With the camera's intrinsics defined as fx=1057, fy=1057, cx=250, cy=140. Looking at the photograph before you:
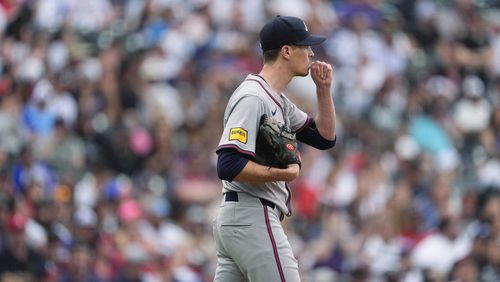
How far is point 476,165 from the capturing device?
507 inches

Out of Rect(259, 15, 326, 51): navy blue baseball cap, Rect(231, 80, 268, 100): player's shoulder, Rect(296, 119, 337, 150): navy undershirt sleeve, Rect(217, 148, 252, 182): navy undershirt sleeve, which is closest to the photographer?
Rect(217, 148, 252, 182): navy undershirt sleeve

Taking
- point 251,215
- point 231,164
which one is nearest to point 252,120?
point 231,164

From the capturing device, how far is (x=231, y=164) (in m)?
5.21

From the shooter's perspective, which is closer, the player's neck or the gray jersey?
the gray jersey

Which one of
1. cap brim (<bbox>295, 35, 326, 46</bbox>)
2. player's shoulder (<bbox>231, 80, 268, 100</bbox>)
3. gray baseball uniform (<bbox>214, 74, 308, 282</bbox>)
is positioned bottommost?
gray baseball uniform (<bbox>214, 74, 308, 282</bbox>)

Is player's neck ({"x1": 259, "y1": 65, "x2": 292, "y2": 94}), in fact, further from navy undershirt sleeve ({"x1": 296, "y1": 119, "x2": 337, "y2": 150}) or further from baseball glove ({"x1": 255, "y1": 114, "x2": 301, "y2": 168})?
navy undershirt sleeve ({"x1": 296, "y1": 119, "x2": 337, "y2": 150})

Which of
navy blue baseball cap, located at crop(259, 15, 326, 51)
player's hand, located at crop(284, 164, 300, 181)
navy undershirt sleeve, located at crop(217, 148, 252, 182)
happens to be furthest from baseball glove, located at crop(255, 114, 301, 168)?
navy blue baseball cap, located at crop(259, 15, 326, 51)

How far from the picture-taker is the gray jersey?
5.24 meters

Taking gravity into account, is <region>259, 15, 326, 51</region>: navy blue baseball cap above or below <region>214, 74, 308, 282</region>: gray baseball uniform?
above

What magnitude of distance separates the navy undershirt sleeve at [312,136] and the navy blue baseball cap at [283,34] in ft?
1.86

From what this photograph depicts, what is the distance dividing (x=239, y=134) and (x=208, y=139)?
23.8ft

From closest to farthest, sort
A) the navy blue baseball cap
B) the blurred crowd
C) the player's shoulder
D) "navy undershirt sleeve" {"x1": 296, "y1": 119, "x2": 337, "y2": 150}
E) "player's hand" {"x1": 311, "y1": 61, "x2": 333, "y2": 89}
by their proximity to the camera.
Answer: the player's shoulder < the navy blue baseball cap < "player's hand" {"x1": 311, "y1": 61, "x2": 333, "y2": 89} < "navy undershirt sleeve" {"x1": 296, "y1": 119, "x2": 337, "y2": 150} < the blurred crowd

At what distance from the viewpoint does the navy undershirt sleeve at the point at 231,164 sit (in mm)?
5195

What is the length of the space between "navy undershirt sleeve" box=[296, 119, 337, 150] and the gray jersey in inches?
8.5
